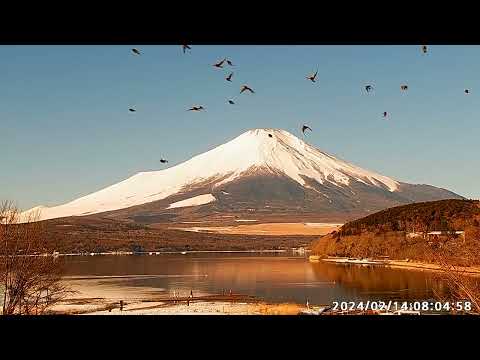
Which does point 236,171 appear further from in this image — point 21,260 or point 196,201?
point 21,260

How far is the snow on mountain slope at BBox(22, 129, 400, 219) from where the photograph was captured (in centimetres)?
14238

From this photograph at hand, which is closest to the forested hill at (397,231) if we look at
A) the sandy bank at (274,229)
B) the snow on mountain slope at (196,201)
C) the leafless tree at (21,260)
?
the leafless tree at (21,260)

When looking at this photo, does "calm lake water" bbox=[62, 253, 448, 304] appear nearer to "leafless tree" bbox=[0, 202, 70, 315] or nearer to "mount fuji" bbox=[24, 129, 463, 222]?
"leafless tree" bbox=[0, 202, 70, 315]

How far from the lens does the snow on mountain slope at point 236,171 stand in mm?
142375

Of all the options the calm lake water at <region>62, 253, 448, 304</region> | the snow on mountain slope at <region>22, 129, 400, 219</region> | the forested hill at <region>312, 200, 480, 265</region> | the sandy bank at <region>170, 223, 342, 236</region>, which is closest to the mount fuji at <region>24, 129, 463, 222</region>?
the snow on mountain slope at <region>22, 129, 400, 219</region>

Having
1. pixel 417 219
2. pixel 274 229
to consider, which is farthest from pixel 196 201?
pixel 417 219

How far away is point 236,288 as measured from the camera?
23.8 m

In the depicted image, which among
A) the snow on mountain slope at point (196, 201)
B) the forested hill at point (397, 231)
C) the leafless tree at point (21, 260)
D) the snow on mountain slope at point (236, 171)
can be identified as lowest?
the leafless tree at point (21, 260)

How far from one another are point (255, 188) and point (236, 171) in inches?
597

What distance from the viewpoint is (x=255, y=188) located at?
447ft

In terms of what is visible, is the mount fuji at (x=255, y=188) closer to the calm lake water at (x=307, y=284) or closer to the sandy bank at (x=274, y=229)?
the sandy bank at (x=274, y=229)
